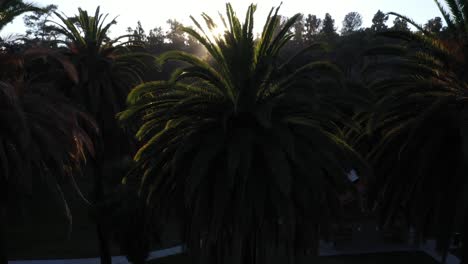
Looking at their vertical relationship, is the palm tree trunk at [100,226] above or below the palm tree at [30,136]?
below

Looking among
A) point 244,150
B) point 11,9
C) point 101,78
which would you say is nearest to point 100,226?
point 101,78

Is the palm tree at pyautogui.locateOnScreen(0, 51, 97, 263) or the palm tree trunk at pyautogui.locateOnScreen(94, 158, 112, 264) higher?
the palm tree at pyautogui.locateOnScreen(0, 51, 97, 263)

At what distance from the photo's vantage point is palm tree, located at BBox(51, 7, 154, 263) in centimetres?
2467

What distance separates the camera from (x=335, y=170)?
43.7 feet

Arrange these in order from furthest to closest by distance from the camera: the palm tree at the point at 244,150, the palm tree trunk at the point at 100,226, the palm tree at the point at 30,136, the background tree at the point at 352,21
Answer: the background tree at the point at 352,21 < the palm tree trunk at the point at 100,226 < the palm tree at the point at 30,136 < the palm tree at the point at 244,150

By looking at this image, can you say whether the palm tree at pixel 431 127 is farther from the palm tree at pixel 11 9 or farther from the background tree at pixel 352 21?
the background tree at pixel 352 21

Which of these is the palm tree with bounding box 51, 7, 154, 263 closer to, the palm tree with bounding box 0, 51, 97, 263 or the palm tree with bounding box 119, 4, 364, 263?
the palm tree with bounding box 0, 51, 97, 263

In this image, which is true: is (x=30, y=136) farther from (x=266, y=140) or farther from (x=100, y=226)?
(x=100, y=226)

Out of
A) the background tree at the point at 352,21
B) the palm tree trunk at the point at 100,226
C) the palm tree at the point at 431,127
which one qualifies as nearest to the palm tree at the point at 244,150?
the palm tree at the point at 431,127

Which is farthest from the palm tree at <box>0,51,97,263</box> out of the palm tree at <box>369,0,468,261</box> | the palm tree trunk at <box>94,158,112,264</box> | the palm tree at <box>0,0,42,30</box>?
the palm tree at <box>369,0,468,261</box>

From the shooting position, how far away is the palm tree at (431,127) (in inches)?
534

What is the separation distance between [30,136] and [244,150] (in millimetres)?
6950

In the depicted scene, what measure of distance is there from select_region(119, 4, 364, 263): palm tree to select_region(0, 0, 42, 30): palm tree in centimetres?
539

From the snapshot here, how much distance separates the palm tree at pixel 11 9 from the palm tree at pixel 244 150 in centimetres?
539
